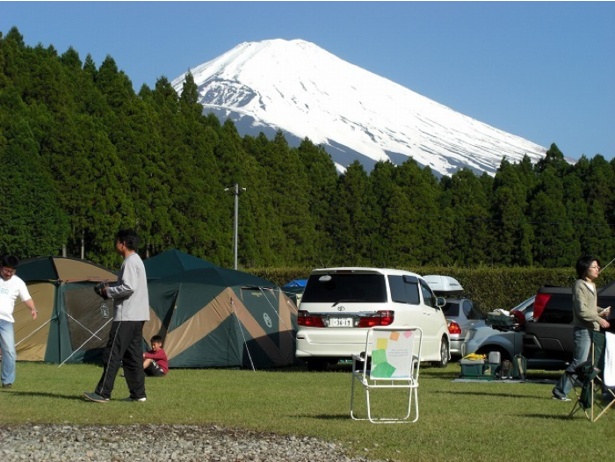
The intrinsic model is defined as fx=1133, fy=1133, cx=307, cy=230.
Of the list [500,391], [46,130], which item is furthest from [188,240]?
[500,391]

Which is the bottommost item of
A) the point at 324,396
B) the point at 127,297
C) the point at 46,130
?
the point at 324,396

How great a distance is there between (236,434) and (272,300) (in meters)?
12.5

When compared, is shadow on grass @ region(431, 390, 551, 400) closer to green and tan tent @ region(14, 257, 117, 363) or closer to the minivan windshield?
the minivan windshield

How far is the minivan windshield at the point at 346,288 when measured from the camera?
59.1ft

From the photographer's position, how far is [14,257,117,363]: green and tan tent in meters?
20.3

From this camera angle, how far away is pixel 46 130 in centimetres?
5297

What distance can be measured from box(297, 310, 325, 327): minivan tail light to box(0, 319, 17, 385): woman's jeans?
5470mm

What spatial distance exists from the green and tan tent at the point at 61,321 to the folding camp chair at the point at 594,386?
10.6 m

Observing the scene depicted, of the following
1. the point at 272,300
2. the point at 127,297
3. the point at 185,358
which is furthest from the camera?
the point at 272,300

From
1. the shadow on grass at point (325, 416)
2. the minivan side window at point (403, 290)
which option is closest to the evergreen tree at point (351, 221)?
the minivan side window at point (403, 290)

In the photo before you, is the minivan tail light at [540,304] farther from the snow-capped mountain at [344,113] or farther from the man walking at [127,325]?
the snow-capped mountain at [344,113]

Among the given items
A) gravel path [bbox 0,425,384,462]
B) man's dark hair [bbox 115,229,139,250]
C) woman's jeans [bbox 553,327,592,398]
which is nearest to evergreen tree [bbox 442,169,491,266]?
woman's jeans [bbox 553,327,592,398]

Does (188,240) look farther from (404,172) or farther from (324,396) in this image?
(324,396)

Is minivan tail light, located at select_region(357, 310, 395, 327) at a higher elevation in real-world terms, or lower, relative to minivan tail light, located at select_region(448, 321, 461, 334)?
higher
